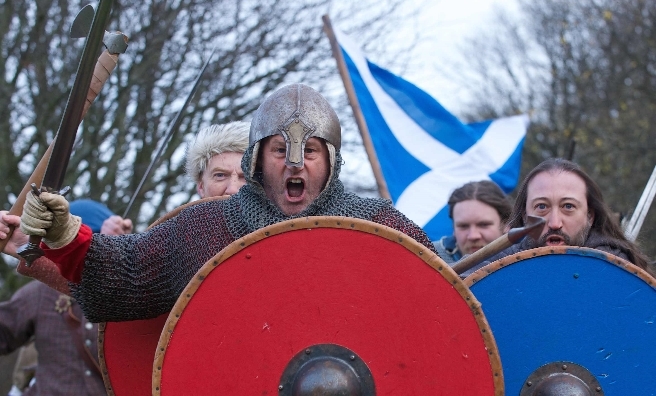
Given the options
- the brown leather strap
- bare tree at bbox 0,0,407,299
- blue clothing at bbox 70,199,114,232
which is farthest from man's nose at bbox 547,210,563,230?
bare tree at bbox 0,0,407,299

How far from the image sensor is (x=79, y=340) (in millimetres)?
4488

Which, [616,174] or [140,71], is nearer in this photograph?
[140,71]

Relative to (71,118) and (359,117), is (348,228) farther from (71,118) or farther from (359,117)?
(359,117)

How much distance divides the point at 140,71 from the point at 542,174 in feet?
21.6

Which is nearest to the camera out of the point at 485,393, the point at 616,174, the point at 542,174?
the point at 485,393

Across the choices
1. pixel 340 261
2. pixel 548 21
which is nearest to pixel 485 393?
pixel 340 261

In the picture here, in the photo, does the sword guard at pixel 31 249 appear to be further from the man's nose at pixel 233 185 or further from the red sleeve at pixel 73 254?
the man's nose at pixel 233 185

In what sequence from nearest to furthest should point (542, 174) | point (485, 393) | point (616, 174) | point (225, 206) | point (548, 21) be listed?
point (485, 393) < point (225, 206) < point (542, 174) < point (616, 174) < point (548, 21)

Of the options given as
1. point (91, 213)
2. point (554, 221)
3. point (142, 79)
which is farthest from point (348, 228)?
point (142, 79)

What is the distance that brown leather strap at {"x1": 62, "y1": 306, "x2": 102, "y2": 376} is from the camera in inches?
176

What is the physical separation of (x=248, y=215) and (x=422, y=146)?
3450 millimetres

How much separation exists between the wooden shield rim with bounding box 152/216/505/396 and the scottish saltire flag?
10.6 feet

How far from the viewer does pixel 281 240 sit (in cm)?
250

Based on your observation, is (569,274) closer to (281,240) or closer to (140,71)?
(281,240)
